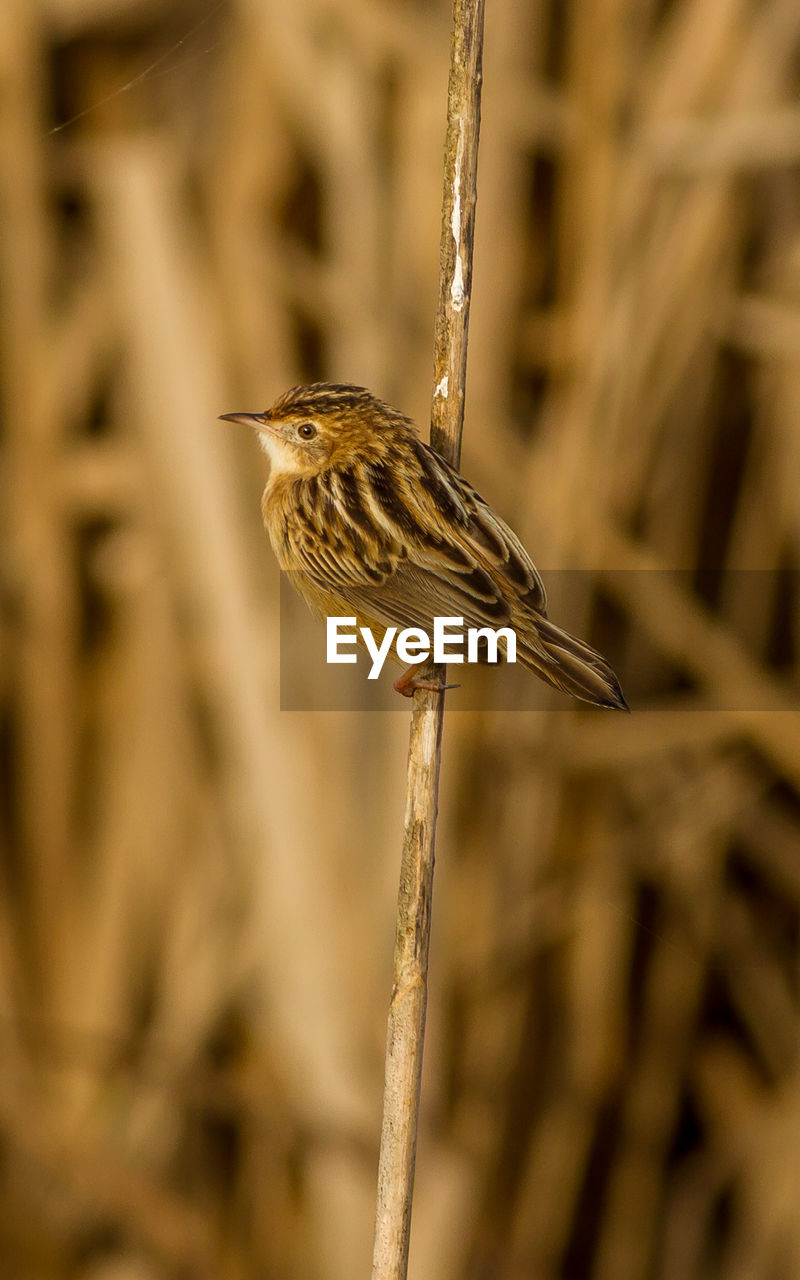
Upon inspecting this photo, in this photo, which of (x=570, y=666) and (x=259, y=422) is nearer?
(x=570, y=666)

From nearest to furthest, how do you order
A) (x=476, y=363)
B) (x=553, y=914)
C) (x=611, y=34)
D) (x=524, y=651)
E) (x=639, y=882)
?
(x=524, y=651) → (x=611, y=34) → (x=476, y=363) → (x=553, y=914) → (x=639, y=882)

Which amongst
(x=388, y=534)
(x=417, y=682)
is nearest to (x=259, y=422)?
(x=388, y=534)

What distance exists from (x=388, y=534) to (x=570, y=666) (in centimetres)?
38

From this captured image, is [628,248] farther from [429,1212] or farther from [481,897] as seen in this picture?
[429,1212]

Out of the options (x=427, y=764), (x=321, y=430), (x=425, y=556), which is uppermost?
(x=321, y=430)

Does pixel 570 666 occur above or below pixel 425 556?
below

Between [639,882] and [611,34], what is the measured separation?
2412 mm

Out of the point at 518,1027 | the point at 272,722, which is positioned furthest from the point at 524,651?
the point at 518,1027

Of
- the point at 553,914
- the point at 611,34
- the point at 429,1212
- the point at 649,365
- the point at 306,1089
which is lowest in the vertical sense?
the point at 429,1212

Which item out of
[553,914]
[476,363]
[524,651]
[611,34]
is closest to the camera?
[524,651]

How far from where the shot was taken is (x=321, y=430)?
170 cm

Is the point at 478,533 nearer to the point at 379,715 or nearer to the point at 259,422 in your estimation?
the point at 259,422

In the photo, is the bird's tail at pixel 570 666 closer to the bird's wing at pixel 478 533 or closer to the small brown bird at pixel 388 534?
the small brown bird at pixel 388 534

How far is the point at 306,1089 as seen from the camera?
140 inches
